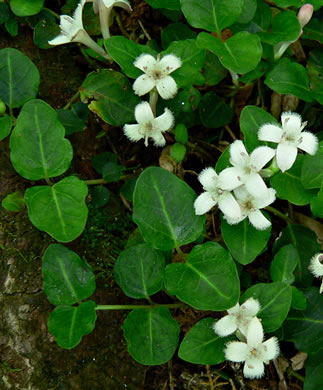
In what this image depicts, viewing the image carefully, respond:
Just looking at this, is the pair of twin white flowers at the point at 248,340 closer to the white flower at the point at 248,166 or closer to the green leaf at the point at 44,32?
the white flower at the point at 248,166

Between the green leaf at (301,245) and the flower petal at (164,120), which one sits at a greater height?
the flower petal at (164,120)

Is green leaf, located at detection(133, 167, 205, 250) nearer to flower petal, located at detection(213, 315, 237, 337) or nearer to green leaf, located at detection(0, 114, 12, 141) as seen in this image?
flower petal, located at detection(213, 315, 237, 337)

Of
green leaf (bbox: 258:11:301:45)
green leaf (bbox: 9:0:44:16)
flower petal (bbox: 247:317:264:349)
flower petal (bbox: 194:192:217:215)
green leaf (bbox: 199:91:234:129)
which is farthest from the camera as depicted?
green leaf (bbox: 199:91:234:129)

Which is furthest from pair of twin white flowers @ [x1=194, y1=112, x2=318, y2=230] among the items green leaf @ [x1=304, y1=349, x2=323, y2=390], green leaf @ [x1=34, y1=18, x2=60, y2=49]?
green leaf @ [x1=34, y1=18, x2=60, y2=49]

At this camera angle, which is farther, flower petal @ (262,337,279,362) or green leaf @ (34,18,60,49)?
green leaf @ (34,18,60,49)

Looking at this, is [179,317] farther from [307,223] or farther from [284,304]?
[307,223]

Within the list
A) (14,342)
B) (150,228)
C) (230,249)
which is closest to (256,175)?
(230,249)

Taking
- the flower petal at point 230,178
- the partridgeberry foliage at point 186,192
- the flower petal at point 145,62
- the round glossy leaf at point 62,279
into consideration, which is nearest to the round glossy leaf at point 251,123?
the partridgeberry foliage at point 186,192
